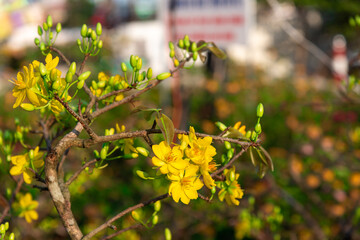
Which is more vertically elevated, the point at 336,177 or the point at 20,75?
the point at 20,75

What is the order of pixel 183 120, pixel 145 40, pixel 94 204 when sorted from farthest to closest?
pixel 145 40 → pixel 183 120 → pixel 94 204

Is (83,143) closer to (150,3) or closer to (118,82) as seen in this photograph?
(118,82)

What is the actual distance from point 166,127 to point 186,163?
0.07m

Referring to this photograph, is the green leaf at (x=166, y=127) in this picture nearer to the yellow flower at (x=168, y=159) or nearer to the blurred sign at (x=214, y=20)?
the yellow flower at (x=168, y=159)

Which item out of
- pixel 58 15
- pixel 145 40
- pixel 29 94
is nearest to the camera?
pixel 29 94

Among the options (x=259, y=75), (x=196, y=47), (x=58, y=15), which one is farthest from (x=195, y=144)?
(x=58, y=15)

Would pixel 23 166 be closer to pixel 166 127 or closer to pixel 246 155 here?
pixel 166 127

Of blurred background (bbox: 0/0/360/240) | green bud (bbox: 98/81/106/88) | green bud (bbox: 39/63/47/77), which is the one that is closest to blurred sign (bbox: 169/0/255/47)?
blurred background (bbox: 0/0/360/240)

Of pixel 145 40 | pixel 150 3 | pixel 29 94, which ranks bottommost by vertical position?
pixel 145 40

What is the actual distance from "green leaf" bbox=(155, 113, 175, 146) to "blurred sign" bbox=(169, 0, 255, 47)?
A: 350 cm

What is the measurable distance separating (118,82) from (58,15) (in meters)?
14.4

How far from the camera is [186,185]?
0.73 metres

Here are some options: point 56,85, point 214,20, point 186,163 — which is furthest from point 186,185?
point 214,20

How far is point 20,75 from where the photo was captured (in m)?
0.70
